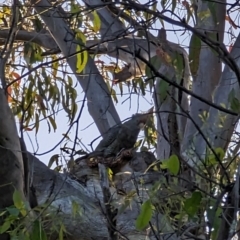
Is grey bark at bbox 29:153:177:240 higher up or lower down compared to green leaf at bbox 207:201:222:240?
higher up

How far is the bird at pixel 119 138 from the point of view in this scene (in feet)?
9.31

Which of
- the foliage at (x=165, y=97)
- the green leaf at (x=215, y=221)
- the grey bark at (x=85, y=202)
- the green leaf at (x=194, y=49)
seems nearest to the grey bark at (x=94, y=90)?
the foliage at (x=165, y=97)

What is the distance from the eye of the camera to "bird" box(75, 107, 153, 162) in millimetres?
2838

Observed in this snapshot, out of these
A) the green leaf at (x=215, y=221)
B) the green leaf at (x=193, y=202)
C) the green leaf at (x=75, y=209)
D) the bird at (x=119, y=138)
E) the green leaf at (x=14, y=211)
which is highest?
the bird at (x=119, y=138)

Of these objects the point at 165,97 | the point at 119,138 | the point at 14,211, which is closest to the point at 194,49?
the point at 165,97

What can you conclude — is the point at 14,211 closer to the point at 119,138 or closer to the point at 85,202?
the point at 85,202

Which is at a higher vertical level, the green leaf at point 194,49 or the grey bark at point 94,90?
the grey bark at point 94,90

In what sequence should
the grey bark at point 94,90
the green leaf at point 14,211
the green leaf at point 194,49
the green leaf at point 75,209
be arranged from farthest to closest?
the grey bark at point 94,90 < the green leaf at point 75,209 < the green leaf at point 194,49 < the green leaf at point 14,211

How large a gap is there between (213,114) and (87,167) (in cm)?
55

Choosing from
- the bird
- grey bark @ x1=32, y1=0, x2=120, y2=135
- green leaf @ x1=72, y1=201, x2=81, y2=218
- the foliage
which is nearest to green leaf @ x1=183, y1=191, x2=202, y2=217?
the foliage

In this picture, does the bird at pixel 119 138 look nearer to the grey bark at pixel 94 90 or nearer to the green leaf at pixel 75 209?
the grey bark at pixel 94 90

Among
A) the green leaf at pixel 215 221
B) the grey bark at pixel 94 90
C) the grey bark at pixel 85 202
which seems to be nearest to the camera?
the green leaf at pixel 215 221

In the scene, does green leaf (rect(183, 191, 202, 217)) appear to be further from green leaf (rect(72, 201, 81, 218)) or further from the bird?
the bird

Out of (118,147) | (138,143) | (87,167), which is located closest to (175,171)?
(87,167)
